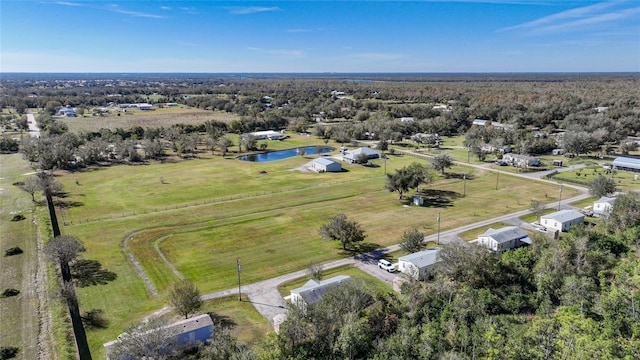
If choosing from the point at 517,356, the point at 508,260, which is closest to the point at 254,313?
the point at 517,356

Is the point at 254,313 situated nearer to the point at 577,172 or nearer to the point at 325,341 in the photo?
the point at 325,341

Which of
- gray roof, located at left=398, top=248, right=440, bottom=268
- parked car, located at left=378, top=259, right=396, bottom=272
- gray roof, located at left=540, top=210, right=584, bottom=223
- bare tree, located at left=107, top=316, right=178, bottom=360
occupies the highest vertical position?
bare tree, located at left=107, top=316, right=178, bottom=360

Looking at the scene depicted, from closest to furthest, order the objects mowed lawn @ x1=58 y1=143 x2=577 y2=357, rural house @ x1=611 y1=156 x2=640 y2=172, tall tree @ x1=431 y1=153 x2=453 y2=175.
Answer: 1. mowed lawn @ x1=58 y1=143 x2=577 y2=357
2. rural house @ x1=611 y1=156 x2=640 y2=172
3. tall tree @ x1=431 y1=153 x2=453 y2=175

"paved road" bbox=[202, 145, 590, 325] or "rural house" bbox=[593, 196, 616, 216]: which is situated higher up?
"rural house" bbox=[593, 196, 616, 216]

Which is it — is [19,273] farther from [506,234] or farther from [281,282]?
[506,234]

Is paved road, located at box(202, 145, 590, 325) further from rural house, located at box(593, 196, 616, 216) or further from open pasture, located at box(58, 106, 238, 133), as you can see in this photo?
open pasture, located at box(58, 106, 238, 133)

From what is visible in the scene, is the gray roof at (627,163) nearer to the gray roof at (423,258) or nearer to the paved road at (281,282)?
the paved road at (281,282)

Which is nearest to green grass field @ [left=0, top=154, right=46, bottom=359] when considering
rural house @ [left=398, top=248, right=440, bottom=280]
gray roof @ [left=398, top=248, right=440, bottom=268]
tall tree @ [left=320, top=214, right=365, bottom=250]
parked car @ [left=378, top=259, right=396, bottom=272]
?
tall tree @ [left=320, top=214, right=365, bottom=250]
